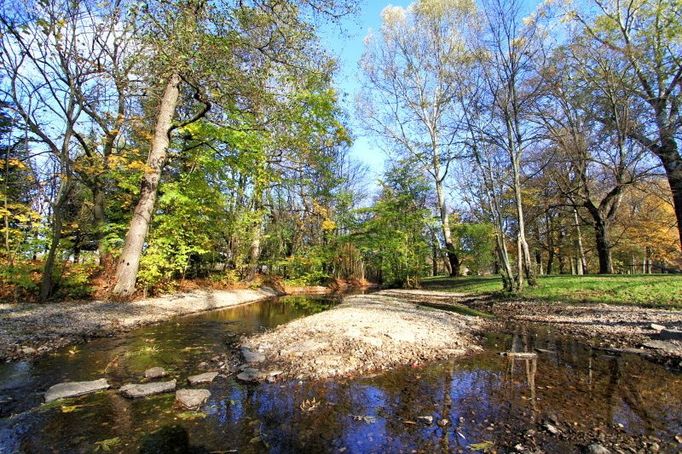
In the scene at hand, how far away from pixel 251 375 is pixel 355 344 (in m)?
1.97

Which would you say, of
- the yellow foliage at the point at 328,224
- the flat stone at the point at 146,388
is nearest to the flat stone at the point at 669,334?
the flat stone at the point at 146,388

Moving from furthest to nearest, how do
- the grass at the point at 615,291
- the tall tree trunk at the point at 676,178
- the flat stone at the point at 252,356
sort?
the tall tree trunk at the point at 676,178, the grass at the point at 615,291, the flat stone at the point at 252,356

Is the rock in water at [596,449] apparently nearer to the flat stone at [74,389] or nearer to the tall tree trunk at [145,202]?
the flat stone at [74,389]

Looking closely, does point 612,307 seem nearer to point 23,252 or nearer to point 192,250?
point 192,250

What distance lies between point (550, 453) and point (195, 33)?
10.8 metres

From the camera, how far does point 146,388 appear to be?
4785mm

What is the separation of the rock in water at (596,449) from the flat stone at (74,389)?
5.67 metres

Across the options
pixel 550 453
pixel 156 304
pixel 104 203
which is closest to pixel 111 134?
pixel 104 203

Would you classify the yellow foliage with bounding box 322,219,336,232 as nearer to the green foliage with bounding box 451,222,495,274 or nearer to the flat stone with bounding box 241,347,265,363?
the green foliage with bounding box 451,222,495,274

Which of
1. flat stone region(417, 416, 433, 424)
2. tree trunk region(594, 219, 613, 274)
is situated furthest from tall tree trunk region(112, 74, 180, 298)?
tree trunk region(594, 219, 613, 274)

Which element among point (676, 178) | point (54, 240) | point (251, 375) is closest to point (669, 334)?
point (251, 375)

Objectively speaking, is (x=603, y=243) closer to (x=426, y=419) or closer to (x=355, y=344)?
(x=355, y=344)

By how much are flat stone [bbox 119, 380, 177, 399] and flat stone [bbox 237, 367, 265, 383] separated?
90cm

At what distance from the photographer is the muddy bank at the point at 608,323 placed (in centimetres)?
687
